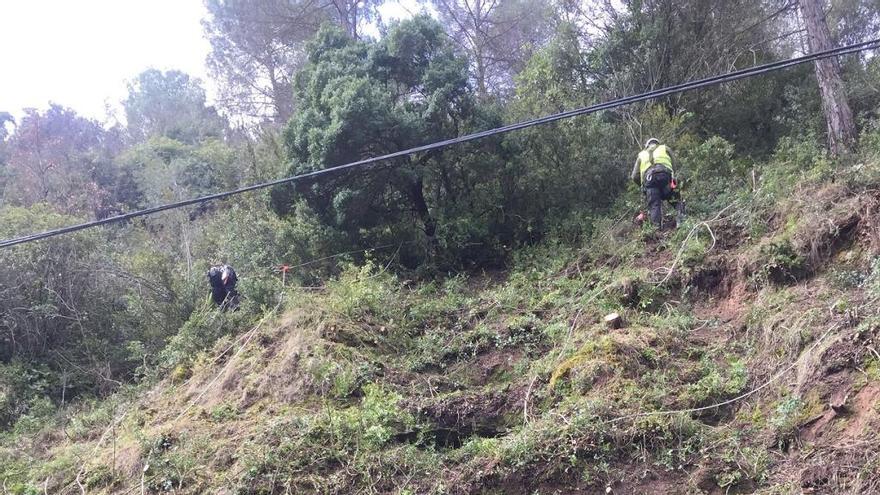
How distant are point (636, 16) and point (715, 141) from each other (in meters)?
4.14

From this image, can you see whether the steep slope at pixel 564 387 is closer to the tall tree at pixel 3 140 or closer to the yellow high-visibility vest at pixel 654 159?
the yellow high-visibility vest at pixel 654 159

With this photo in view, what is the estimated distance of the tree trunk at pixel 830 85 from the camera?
35.3 ft

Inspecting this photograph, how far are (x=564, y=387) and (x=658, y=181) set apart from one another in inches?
175

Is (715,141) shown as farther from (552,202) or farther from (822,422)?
(822,422)

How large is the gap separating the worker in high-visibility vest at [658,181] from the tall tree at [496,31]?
11054 millimetres

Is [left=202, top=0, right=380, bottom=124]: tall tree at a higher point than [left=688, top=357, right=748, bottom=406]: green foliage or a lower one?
higher

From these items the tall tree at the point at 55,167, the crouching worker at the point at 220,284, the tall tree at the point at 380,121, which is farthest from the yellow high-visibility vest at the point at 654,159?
the tall tree at the point at 55,167

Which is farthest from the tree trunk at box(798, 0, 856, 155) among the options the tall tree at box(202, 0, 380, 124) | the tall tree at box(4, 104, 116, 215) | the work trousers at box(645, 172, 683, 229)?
the tall tree at box(4, 104, 116, 215)

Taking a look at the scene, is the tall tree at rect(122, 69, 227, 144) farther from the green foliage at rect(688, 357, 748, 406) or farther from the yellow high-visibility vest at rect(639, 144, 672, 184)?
the green foliage at rect(688, 357, 748, 406)

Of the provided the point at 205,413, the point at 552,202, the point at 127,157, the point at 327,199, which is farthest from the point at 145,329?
the point at 127,157

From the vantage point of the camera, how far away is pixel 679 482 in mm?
4938

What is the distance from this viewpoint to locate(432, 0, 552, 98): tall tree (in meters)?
20.5

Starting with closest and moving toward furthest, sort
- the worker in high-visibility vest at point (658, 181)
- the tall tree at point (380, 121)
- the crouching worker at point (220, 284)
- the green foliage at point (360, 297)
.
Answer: the green foliage at point (360, 297) < the worker in high-visibility vest at point (658, 181) < the crouching worker at point (220, 284) < the tall tree at point (380, 121)

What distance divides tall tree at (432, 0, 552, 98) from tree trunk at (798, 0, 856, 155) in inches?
395
